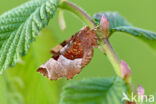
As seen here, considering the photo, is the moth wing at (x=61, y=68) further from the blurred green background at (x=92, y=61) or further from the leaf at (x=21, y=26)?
the blurred green background at (x=92, y=61)

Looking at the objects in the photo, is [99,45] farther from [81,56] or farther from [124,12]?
[124,12]

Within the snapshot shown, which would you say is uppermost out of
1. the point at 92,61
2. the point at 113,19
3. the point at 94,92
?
the point at 92,61

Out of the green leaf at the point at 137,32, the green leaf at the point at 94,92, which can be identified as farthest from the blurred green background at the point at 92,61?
the green leaf at the point at 137,32

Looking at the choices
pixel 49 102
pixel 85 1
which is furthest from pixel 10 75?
pixel 85 1

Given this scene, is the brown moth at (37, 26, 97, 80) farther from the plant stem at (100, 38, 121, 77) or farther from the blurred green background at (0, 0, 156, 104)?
the blurred green background at (0, 0, 156, 104)

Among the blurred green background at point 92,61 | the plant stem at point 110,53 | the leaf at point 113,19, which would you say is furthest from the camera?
the blurred green background at point 92,61

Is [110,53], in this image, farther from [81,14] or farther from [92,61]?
[92,61]

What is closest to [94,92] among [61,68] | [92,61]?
[61,68]
